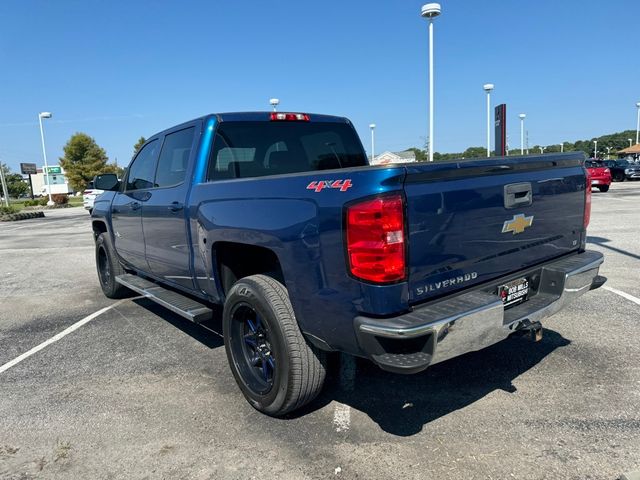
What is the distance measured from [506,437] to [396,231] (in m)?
1.42

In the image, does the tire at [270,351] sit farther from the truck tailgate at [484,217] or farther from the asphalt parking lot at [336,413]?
the truck tailgate at [484,217]

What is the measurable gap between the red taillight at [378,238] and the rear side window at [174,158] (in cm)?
216

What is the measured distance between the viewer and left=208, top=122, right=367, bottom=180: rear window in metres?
3.97

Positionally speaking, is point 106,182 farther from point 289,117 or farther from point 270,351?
point 270,351

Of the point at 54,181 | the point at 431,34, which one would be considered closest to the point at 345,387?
the point at 431,34

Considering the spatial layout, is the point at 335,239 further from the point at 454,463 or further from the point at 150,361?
the point at 150,361

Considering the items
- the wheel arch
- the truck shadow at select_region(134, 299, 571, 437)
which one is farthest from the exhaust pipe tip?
the wheel arch

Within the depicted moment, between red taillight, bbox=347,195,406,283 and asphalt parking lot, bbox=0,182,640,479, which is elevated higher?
red taillight, bbox=347,195,406,283

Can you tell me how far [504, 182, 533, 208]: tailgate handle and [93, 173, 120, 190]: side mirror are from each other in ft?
14.1

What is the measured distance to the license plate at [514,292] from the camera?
3.01 metres

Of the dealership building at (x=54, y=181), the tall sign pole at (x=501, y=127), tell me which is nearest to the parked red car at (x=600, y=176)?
the tall sign pole at (x=501, y=127)

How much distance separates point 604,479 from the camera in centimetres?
239

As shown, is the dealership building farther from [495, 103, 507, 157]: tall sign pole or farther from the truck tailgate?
the truck tailgate

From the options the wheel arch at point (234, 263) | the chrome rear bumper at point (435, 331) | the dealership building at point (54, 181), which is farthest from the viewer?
the dealership building at point (54, 181)
